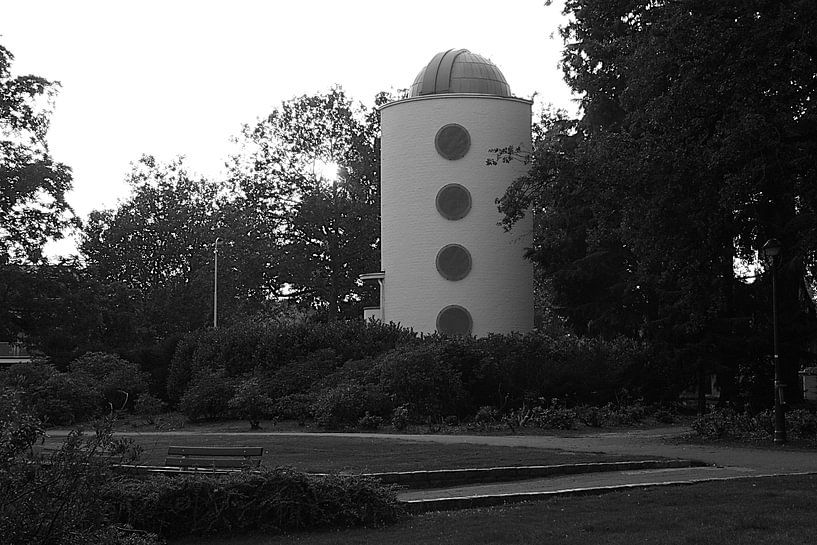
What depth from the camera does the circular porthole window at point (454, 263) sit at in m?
43.4

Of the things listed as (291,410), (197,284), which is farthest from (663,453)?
(197,284)

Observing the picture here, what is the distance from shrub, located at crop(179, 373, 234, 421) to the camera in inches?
1270

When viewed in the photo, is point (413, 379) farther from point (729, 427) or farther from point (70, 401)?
point (70, 401)

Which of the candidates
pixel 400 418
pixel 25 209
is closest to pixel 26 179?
pixel 25 209

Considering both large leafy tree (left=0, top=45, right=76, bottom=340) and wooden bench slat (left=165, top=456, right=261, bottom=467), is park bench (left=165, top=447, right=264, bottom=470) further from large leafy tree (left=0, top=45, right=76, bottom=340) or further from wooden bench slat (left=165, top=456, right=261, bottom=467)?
large leafy tree (left=0, top=45, right=76, bottom=340)

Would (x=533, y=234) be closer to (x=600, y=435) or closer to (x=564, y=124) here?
(x=564, y=124)

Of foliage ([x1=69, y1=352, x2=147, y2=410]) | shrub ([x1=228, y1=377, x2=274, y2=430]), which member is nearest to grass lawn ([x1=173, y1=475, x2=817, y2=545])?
shrub ([x1=228, y1=377, x2=274, y2=430])

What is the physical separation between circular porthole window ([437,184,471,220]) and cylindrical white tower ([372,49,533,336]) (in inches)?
1.5

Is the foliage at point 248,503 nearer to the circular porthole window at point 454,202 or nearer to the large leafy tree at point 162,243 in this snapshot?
the circular porthole window at point 454,202

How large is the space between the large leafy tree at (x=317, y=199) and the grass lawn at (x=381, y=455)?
36.2 m

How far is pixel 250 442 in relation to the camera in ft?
73.5

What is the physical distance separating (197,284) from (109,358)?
962 inches

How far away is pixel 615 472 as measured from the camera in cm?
1700

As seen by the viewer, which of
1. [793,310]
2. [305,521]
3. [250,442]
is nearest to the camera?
[305,521]
